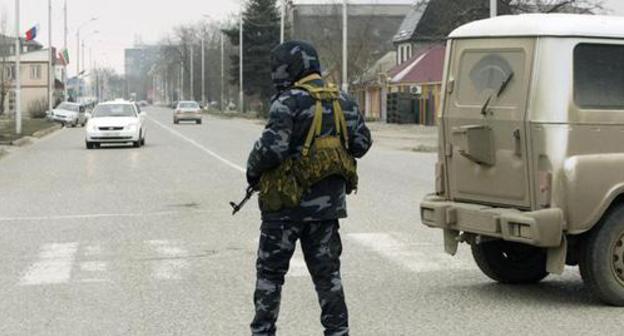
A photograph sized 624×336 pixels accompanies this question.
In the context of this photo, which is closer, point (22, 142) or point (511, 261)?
point (511, 261)

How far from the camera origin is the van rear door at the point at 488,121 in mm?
7797

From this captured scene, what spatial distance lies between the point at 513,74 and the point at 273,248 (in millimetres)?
2897

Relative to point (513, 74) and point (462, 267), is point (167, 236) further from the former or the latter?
point (513, 74)

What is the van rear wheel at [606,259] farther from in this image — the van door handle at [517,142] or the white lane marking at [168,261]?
the white lane marking at [168,261]

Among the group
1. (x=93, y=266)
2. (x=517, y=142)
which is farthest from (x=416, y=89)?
(x=517, y=142)

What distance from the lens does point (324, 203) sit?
A: 18.9 ft

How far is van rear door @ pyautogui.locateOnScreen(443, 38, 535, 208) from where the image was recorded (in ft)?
25.6

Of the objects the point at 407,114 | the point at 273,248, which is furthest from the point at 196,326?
the point at 407,114

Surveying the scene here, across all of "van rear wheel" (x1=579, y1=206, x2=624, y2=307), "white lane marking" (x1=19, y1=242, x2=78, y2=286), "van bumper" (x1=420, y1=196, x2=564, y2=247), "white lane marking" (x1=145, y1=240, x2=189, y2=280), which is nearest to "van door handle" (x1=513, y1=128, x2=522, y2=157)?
"van bumper" (x1=420, y1=196, x2=564, y2=247)

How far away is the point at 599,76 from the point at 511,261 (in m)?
1.72

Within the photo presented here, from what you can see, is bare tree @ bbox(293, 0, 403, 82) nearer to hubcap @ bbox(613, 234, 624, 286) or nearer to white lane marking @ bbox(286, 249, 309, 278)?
white lane marking @ bbox(286, 249, 309, 278)

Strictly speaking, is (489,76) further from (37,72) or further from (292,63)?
(37,72)

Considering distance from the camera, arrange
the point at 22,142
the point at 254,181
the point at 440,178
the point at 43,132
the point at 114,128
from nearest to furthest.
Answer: the point at 254,181, the point at 440,178, the point at 114,128, the point at 22,142, the point at 43,132

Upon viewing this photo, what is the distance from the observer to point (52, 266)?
10023 mm
